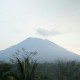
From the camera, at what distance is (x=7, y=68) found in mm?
33625

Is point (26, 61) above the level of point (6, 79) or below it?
above

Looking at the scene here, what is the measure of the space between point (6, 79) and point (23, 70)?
1681 mm

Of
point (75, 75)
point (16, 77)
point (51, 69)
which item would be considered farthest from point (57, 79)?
point (16, 77)

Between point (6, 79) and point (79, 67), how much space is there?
30.3 metres

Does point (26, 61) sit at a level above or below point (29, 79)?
above

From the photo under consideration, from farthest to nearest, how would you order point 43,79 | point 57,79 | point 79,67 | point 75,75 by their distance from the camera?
1. point 79,67
2. point 75,75
3. point 57,79
4. point 43,79

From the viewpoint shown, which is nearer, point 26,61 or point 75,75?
point 26,61

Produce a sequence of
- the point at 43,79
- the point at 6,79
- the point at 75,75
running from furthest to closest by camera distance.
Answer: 1. the point at 75,75
2. the point at 43,79
3. the point at 6,79

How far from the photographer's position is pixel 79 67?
51.0 meters

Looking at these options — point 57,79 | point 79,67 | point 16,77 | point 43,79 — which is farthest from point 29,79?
point 79,67

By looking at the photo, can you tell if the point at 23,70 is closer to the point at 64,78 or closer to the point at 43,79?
the point at 43,79

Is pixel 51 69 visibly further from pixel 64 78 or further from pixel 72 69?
pixel 64 78

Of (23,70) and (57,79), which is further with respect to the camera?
(57,79)

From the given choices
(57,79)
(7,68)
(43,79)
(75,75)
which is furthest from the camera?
(75,75)
